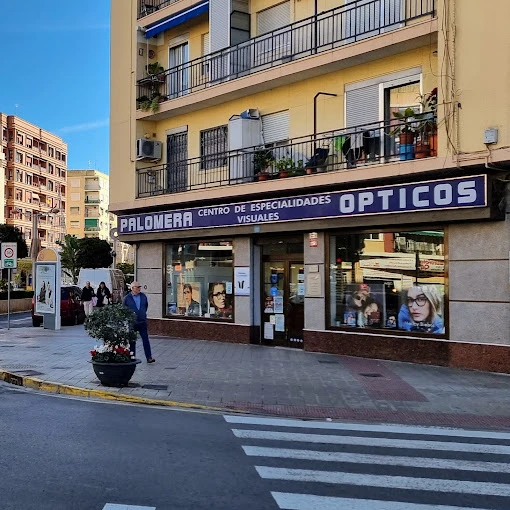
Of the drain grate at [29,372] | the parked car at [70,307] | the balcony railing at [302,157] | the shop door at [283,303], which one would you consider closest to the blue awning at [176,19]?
the balcony railing at [302,157]

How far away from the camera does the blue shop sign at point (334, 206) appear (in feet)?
39.5

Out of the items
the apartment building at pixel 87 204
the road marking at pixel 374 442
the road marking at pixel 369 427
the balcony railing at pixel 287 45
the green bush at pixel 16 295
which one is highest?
the apartment building at pixel 87 204

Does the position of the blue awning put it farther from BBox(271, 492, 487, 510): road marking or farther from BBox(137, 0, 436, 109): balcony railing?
BBox(271, 492, 487, 510): road marking

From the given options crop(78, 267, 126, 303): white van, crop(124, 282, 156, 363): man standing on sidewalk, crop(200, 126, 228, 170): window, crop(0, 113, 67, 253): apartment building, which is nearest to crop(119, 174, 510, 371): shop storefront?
crop(200, 126, 228, 170): window

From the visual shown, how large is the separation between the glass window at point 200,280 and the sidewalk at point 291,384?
9.10ft

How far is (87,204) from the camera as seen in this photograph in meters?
119

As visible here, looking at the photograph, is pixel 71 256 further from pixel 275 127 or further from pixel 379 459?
pixel 379 459

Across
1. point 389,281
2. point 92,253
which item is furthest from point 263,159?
point 92,253

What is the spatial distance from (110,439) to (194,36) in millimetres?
15114

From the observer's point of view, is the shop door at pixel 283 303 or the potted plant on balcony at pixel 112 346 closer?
the potted plant on balcony at pixel 112 346

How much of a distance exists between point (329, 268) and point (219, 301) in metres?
4.09

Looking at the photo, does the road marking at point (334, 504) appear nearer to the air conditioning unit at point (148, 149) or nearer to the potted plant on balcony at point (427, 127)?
the potted plant on balcony at point (427, 127)

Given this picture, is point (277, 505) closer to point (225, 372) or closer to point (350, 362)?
point (225, 372)

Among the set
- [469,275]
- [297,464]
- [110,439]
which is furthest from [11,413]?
[469,275]
